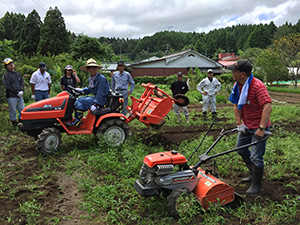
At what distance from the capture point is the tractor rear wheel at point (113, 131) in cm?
577

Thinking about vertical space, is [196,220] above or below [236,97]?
below

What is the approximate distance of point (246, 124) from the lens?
12.9ft

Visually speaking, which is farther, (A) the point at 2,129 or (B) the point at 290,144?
(A) the point at 2,129

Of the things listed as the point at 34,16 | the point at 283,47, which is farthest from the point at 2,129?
the point at 34,16

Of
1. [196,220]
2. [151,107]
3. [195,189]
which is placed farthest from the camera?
[151,107]

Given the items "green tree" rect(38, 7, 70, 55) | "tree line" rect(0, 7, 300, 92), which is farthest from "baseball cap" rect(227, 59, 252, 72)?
"green tree" rect(38, 7, 70, 55)

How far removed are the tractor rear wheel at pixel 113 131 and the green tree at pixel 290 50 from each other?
2747cm

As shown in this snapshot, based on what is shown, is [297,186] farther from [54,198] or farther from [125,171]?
[54,198]

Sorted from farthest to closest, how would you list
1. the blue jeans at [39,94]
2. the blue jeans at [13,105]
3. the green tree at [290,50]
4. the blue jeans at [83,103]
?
the green tree at [290,50] → the blue jeans at [39,94] → the blue jeans at [13,105] → the blue jeans at [83,103]

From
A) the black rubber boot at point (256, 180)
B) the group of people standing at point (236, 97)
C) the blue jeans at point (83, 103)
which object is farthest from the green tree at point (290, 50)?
the black rubber boot at point (256, 180)

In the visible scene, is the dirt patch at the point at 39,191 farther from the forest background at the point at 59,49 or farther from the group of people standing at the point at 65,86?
the forest background at the point at 59,49

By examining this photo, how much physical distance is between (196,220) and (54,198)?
2.09 metres

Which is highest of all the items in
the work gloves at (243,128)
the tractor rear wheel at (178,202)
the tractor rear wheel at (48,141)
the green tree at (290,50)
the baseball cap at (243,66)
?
the green tree at (290,50)

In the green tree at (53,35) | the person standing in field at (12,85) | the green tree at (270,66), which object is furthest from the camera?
the green tree at (53,35)
